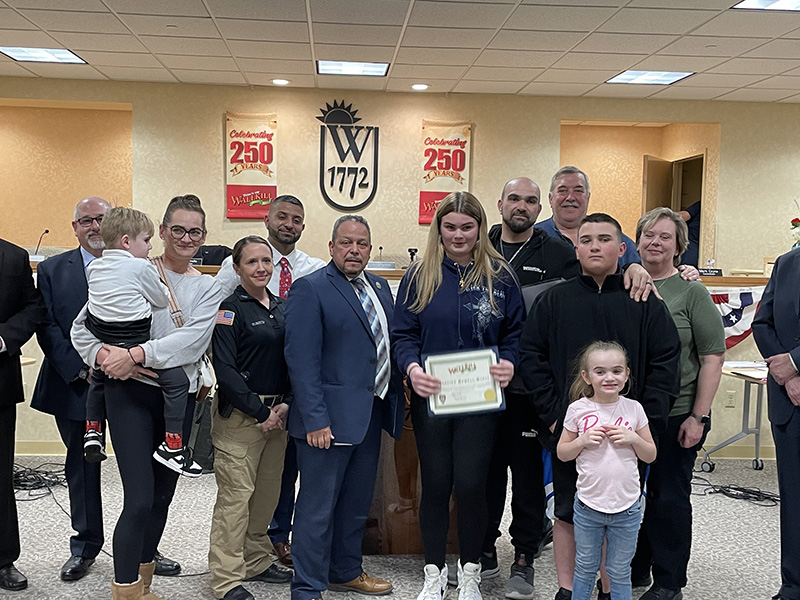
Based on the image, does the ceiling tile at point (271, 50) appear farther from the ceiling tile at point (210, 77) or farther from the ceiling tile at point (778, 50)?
the ceiling tile at point (778, 50)

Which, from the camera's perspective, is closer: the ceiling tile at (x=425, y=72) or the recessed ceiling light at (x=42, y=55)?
the recessed ceiling light at (x=42, y=55)

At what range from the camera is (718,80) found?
25.3 feet

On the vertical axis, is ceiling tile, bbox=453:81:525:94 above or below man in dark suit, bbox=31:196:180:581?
above

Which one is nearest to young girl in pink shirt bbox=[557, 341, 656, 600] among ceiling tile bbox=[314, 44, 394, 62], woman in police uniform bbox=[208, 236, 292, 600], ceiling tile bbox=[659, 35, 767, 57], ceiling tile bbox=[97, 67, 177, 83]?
woman in police uniform bbox=[208, 236, 292, 600]

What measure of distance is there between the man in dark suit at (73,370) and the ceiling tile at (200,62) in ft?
14.6

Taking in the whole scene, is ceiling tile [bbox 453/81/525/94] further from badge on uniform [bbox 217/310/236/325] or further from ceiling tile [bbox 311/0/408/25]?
badge on uniform [bbox 217/310/236/325]

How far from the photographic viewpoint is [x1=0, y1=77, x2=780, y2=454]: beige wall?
8.29m

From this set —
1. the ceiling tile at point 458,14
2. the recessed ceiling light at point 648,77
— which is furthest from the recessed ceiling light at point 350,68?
the recessed ceiling light at point 648,77

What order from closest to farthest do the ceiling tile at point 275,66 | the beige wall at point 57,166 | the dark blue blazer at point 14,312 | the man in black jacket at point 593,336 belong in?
the man in black jacket at point 593,336, the dark blue blazer at point 14,312, the ceiling tile at point 275,66, the beige wall at point 57,166

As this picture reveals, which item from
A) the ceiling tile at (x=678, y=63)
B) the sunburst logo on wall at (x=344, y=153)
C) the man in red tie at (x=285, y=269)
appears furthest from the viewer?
the sunburst logo on wall at (x=344, y=153)

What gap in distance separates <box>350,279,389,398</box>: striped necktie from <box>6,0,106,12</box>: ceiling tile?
4.09m

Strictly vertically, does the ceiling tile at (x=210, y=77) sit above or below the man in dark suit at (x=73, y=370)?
above

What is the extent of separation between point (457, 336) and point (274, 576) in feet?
4.57

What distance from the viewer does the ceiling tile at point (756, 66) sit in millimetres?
6867
